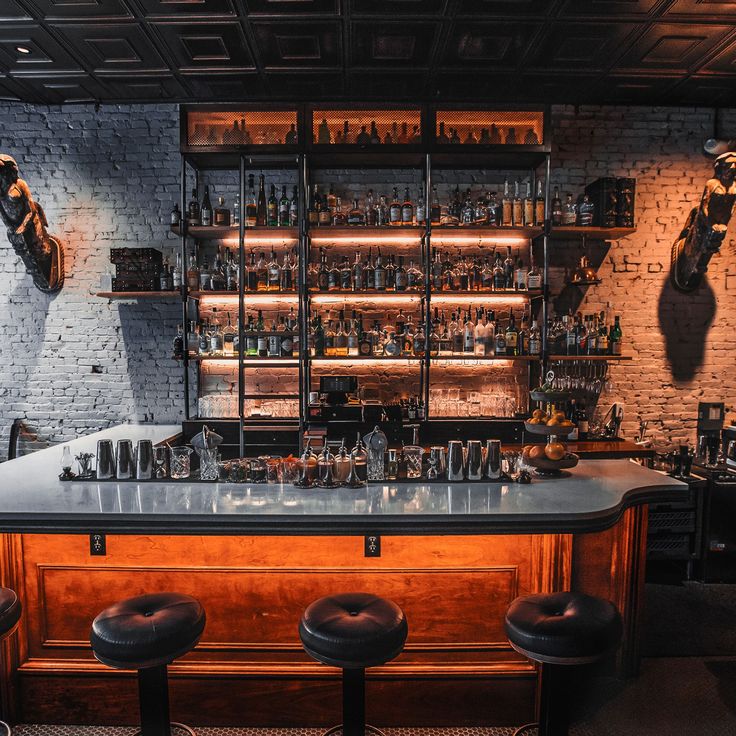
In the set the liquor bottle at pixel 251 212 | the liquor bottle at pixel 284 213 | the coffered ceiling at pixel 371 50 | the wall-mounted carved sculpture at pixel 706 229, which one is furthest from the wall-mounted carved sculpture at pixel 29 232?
the wall-mounted carved sculpture at pixel 706 229

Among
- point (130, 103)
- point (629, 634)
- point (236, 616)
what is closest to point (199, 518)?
point (236, 616)

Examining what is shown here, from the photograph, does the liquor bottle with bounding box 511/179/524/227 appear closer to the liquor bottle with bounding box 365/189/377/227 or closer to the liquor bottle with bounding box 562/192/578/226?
the liquor bottle with bounding box 562/192/578/226

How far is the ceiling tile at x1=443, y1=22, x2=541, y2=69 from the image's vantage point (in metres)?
3.65

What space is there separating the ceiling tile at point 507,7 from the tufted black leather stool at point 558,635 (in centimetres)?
343

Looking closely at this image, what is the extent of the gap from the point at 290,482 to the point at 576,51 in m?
3.74

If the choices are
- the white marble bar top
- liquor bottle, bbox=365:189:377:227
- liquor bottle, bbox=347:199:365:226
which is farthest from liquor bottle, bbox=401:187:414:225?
the white marble bar top

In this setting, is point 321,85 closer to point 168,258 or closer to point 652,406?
point 168,258

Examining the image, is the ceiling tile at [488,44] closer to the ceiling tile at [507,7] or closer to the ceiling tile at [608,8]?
the ceiling tile at [507,7]

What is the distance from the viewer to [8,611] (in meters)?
1.95

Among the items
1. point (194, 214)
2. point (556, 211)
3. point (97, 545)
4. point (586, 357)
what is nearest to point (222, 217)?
point (194, 214)

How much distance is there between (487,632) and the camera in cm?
237

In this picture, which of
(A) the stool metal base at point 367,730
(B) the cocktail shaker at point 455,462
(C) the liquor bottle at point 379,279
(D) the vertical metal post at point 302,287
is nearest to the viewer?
(A) the stool metal base at point 367,730

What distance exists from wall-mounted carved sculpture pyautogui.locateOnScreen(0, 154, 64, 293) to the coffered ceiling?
2.89ft

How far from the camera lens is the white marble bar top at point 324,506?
2.11m
